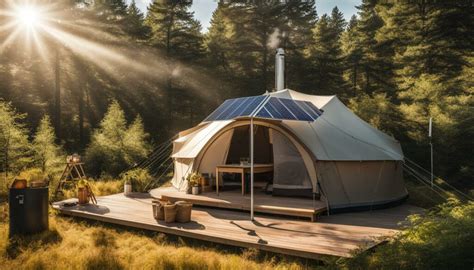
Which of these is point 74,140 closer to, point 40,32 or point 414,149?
point 40,32

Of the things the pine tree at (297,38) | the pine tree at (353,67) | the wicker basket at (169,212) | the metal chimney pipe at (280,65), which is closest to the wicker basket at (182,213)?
the wicker basket at (169,212)

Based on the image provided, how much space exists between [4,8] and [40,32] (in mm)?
1977

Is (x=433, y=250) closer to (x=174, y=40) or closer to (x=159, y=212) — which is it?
(x=159, y=212)

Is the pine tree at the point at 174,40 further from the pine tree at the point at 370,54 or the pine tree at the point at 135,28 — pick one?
the pine tree at the point at 370,54

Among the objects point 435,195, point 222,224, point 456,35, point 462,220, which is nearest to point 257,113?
point 222,224

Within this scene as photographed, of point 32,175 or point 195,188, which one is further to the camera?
point 32,175

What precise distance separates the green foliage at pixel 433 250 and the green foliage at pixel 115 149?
37.9 ft

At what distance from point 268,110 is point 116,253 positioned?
3.53m

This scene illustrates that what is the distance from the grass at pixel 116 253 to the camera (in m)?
4.73

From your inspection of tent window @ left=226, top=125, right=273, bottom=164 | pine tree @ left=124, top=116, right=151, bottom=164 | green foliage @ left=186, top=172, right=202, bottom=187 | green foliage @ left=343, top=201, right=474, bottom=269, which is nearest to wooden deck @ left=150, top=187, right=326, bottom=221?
green foliage @ left=186, top=172, right=202, bottom=187

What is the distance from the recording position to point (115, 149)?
48.3 feet

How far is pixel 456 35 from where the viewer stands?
1577 cm

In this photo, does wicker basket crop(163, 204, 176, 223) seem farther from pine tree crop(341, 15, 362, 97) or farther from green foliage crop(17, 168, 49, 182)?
pine tree crop(341, 15, 362, 97)

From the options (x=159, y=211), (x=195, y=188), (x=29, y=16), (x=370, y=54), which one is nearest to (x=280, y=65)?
(x=195, y=188)
